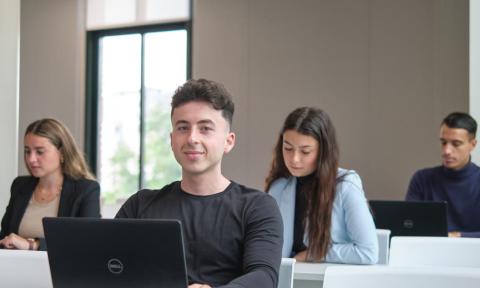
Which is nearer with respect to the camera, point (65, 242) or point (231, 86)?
point (65, 242)

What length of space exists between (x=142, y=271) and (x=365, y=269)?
1.50ft

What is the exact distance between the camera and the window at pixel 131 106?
644cm

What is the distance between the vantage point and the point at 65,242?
140 cm

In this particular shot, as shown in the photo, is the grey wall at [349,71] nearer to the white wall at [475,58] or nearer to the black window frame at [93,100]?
the white wall at [475,58]

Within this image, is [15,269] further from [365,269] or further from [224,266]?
[365,269]

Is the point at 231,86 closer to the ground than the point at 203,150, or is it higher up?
higher up

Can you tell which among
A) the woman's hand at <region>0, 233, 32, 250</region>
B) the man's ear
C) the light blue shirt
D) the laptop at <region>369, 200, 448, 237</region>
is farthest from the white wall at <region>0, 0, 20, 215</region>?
the man's ear

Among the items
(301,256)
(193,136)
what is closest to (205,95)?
(193,136)

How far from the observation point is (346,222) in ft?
9.05

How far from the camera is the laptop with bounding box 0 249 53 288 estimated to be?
5.12ft

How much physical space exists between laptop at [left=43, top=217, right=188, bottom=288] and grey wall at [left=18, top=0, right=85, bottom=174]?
5.54 m

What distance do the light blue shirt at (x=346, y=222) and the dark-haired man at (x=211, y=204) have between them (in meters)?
0.93

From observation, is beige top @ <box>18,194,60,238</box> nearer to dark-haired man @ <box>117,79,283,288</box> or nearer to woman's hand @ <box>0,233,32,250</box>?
woman's hand @ <box>0,233,32,250</box>

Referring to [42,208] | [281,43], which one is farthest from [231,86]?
[42,208]
